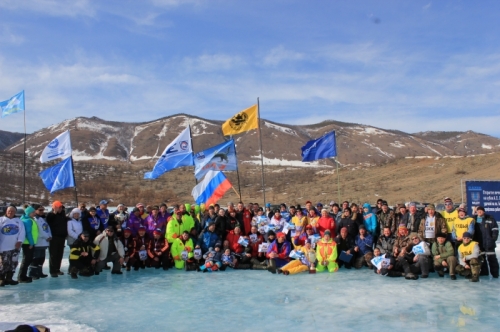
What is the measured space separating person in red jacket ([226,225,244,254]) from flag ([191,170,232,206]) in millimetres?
2344

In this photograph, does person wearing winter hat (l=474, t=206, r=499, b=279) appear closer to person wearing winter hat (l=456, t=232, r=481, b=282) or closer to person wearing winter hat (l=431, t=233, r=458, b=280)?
person wearing winter hat (l=456, t=232, r=481, b=282)

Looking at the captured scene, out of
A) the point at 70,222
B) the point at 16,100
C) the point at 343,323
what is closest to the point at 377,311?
the point at 343,323

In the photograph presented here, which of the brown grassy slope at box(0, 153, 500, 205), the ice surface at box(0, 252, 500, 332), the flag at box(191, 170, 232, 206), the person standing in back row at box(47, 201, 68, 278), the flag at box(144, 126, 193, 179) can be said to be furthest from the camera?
the brown grassy slope at box(0, 153, 500, 205)

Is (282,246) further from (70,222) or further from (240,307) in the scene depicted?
(70,222)

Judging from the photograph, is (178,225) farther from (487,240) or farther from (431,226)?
(487,240)

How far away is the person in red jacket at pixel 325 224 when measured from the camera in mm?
10492

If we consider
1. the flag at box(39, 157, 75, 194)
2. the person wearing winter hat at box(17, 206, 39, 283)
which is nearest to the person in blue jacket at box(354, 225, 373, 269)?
the person wearing winter hat at box(17, 206, 39, 283)

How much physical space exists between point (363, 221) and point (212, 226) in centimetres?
358

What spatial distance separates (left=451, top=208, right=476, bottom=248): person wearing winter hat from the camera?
29.0 feet

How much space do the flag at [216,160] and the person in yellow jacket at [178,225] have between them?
2524mm

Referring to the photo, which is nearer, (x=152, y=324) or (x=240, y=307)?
(x=152, y=324)

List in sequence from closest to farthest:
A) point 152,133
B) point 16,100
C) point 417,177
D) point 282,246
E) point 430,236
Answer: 1. point 430,236
2. point 282,246
3. point 16,100
4. point 417,177
5. point 152,133

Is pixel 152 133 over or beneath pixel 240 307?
over

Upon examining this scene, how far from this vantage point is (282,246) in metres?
10.3
